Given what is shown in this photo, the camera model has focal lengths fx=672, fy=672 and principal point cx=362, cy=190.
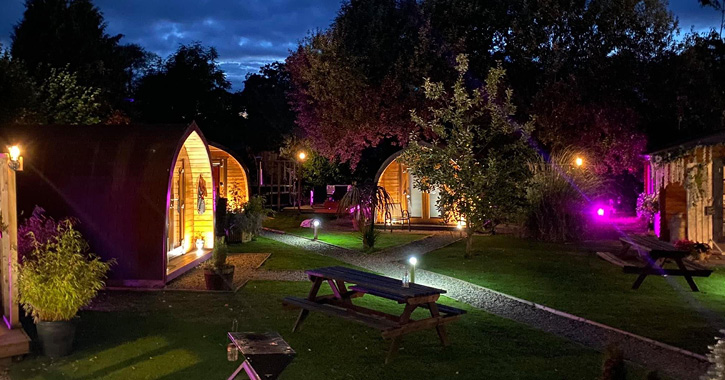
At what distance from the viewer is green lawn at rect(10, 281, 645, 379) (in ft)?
21.8

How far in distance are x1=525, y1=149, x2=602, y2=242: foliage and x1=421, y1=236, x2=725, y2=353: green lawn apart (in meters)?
1.59

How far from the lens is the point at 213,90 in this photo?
39.1 metres

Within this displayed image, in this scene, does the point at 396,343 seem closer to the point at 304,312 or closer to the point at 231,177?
the point at 304,312

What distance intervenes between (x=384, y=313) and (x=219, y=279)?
3912 mm

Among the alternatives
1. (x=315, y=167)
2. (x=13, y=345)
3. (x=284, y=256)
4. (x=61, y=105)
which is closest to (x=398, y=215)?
(x=284, y=256)

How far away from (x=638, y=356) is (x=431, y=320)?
2233 mm

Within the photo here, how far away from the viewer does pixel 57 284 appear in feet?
23.4

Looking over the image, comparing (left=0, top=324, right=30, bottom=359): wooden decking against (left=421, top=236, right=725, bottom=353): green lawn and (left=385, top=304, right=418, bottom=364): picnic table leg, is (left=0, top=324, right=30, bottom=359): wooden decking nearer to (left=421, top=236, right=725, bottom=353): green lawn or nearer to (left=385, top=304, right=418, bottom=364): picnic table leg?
(left=385, top=304, right=418, bottom=364): picnic table leg

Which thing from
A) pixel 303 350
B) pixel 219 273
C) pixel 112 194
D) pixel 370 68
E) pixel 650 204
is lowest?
pixel 303 350

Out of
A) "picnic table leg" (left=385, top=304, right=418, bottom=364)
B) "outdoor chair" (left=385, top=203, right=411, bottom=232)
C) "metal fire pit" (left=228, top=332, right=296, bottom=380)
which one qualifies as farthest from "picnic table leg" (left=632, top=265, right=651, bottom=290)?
"outdoor chair" (left=385, top=203, right=411, bottom=232)

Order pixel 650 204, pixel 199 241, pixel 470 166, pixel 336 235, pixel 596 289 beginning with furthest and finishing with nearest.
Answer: pixel 336 235 → pixel 650 204 → pixel 199 241 → pixel 470 166 → pixel 596 289

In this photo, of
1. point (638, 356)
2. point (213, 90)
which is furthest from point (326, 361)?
point (213, 90)

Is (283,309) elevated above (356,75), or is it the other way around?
(356,75)

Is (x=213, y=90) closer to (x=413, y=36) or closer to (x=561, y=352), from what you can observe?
(x=413, y=36)
